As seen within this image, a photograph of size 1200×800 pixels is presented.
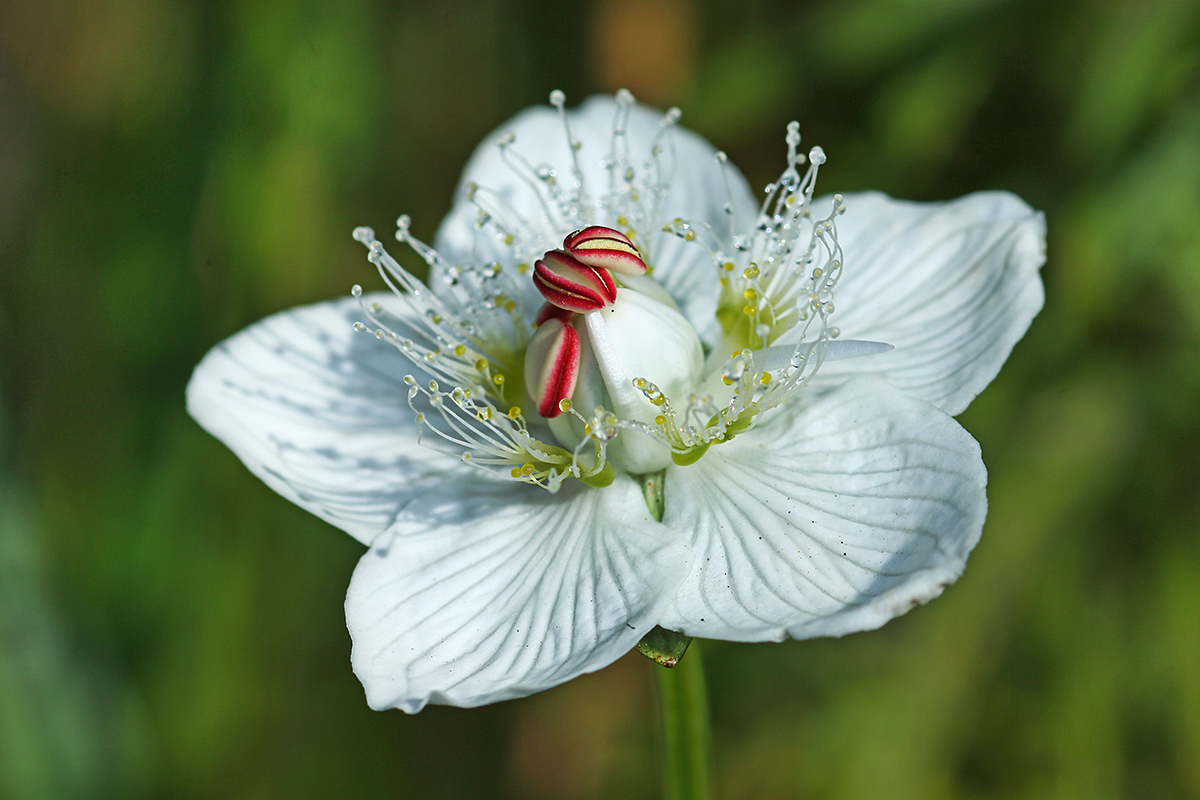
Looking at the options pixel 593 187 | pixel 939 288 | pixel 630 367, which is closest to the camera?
pixel 630 367

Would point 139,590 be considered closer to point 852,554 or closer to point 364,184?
point 364,184

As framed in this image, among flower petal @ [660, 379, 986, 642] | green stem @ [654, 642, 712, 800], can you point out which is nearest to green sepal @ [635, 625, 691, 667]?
flower petal @ [660, 379, 986, 642]

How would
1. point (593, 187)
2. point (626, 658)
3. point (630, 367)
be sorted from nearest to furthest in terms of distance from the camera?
point (630, 367) < point (593, 187) < point (626, 658)

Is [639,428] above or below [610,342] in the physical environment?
below

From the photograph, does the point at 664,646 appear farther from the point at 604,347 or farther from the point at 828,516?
the point at 604,347

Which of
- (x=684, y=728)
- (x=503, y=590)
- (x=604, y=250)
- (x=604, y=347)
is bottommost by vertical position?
(x=684, y=728)

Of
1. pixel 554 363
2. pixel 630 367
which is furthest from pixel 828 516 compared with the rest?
pixel 554 363

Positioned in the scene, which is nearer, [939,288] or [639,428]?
[639,428]
